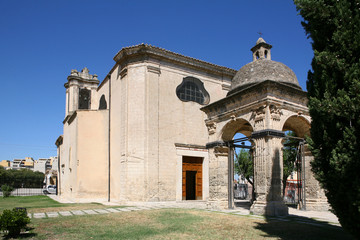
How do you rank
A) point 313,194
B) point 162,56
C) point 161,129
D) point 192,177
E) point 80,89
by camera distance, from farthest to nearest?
point 80,89
point 192,177
point 162,56
point 161,129
point 313,194

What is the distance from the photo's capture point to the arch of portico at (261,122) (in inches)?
407

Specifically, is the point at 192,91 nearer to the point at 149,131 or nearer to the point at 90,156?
the point at 149,131

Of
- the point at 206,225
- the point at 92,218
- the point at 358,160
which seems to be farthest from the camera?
the point at 92,218

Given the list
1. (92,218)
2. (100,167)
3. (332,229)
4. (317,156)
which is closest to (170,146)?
(100,167)

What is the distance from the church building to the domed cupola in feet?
0.15

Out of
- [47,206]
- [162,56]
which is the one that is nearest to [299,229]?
[47,206]

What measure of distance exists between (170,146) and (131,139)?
2.48 m

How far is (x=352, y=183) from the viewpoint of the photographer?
5.34 metres

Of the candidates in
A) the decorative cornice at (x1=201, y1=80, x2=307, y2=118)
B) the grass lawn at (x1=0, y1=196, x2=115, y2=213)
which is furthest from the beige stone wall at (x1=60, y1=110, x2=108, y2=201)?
the decorative cornice at (x1=201, y1=80, x2=307, y2=118)

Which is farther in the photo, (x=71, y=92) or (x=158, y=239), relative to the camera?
(x=71, y=92)

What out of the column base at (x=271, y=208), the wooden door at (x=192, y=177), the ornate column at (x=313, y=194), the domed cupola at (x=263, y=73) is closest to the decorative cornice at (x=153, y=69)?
the wooden door at (x=192, y=177)

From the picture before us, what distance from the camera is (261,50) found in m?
14.1

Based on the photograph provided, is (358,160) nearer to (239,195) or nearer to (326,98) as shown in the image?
(326,98)

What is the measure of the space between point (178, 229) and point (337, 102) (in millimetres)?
5068
